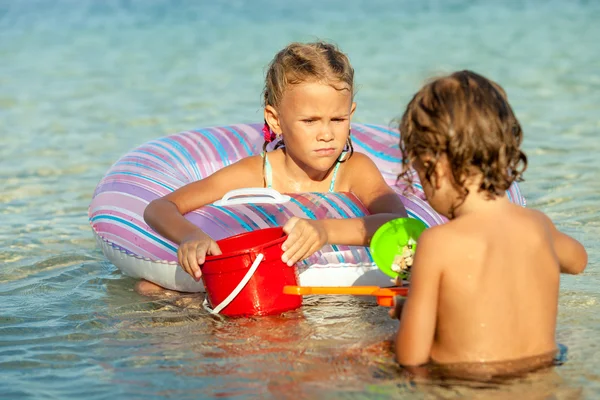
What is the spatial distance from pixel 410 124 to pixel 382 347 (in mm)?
807

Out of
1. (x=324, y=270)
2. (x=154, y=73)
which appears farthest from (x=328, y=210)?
(x=154, y=73)

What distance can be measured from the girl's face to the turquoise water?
643 millimetres

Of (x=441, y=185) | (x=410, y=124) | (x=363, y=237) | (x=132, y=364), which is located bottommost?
(x=132, y=364)

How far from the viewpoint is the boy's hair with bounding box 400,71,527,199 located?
2.65 meters

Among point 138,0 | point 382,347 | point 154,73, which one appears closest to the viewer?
point 382,347

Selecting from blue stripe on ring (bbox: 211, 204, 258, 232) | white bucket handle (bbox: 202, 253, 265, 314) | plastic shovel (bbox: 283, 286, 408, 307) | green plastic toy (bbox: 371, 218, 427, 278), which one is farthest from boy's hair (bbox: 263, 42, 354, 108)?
plastic shovel (bbox: 283, 286, 408, 307)

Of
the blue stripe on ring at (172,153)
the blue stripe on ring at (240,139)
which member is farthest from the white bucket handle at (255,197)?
the blue stripe on ring at (240,139)

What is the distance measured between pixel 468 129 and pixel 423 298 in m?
0.50

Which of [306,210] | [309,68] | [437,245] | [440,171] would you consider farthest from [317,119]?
[437,245]

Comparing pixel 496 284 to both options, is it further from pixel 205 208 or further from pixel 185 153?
pixel 185 153

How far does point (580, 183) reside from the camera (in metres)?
5.82

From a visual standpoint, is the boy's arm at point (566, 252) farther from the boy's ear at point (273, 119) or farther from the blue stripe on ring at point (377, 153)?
the blue stripe on ring at point (377, 153)

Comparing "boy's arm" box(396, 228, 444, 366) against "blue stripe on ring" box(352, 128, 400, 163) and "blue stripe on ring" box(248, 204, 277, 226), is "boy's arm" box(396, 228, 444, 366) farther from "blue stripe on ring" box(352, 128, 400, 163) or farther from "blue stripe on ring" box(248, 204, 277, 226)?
"blue stripe on ring" box(352, 128, 400, 163)

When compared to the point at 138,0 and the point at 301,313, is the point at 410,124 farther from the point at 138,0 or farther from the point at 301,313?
the point at 138,0
